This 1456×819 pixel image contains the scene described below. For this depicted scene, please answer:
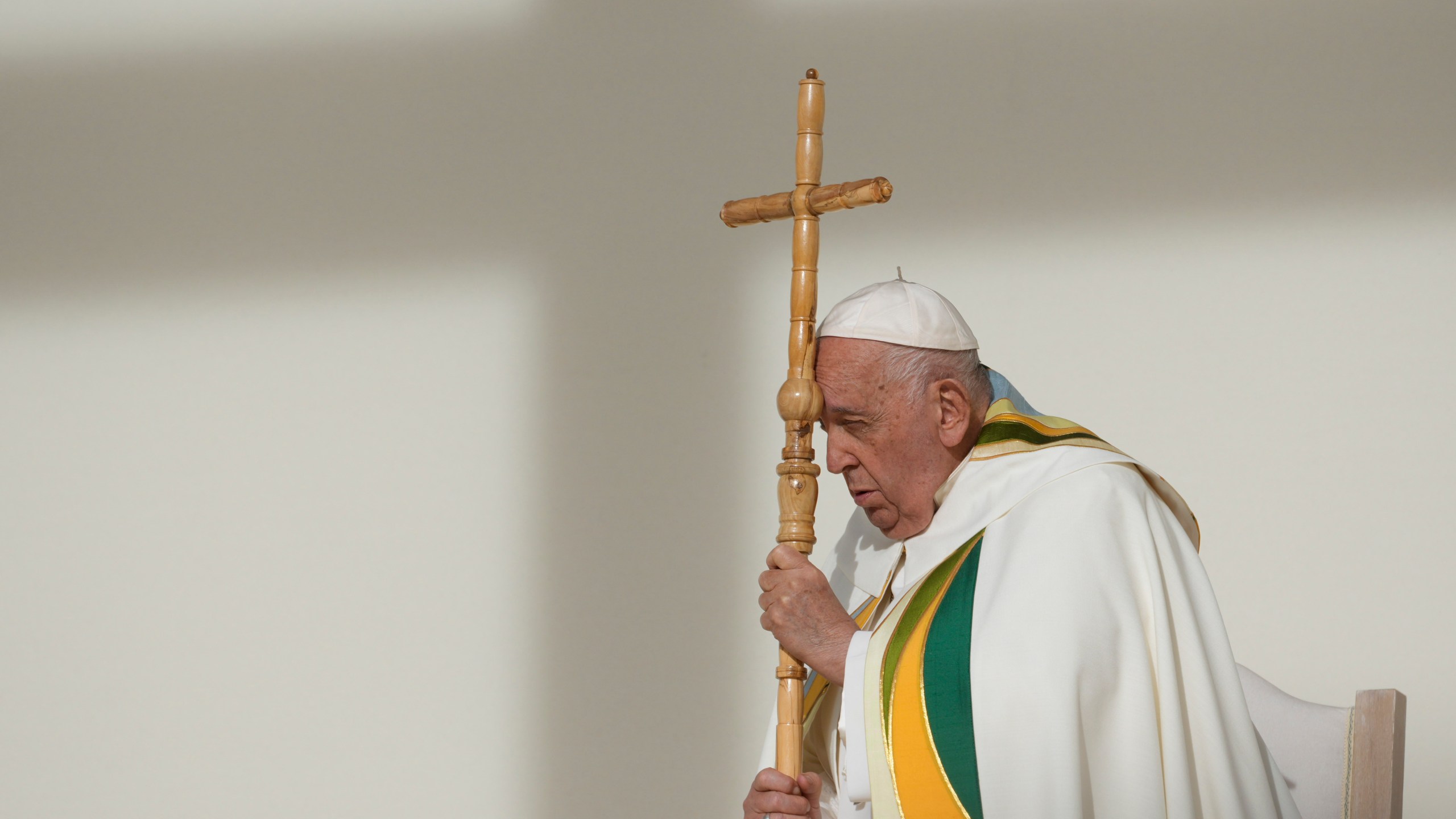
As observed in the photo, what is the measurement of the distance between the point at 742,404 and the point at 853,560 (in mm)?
1328

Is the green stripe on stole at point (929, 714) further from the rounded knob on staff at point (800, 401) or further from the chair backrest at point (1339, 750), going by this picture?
the chair backrest at point (1339, 750)

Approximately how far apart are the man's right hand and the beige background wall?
1.68 m

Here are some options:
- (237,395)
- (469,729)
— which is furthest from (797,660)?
(237,395)

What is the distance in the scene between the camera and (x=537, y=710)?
4410 millimetres

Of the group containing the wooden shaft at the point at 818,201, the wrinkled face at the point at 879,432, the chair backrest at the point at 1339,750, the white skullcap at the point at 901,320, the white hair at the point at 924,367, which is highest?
the wooden shaft at the point at 818,201

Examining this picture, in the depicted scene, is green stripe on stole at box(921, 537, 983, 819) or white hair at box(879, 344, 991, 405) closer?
green stripe on stole at box(921, 537, 983, 819)

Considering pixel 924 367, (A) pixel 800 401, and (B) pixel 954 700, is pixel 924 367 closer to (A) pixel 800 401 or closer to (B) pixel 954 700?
(A) pixel 800 401

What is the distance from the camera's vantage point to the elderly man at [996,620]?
7.55 feet

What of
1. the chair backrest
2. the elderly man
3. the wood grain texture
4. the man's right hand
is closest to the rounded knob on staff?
the elderly man

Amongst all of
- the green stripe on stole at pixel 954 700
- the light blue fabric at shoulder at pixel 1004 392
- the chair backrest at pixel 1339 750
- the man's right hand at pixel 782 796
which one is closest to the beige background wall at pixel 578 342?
the light blue fabric at shoulder at pixel 1004 392

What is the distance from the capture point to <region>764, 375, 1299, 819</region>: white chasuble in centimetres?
229

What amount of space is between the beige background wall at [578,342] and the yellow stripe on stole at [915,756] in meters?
1.84

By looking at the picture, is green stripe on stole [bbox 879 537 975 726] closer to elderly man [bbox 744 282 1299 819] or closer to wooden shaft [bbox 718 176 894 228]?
elderly man [bbox 744 282 1299 819]

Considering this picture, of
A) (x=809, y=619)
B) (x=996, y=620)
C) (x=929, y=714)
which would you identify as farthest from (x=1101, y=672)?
(x=809, y=619)
